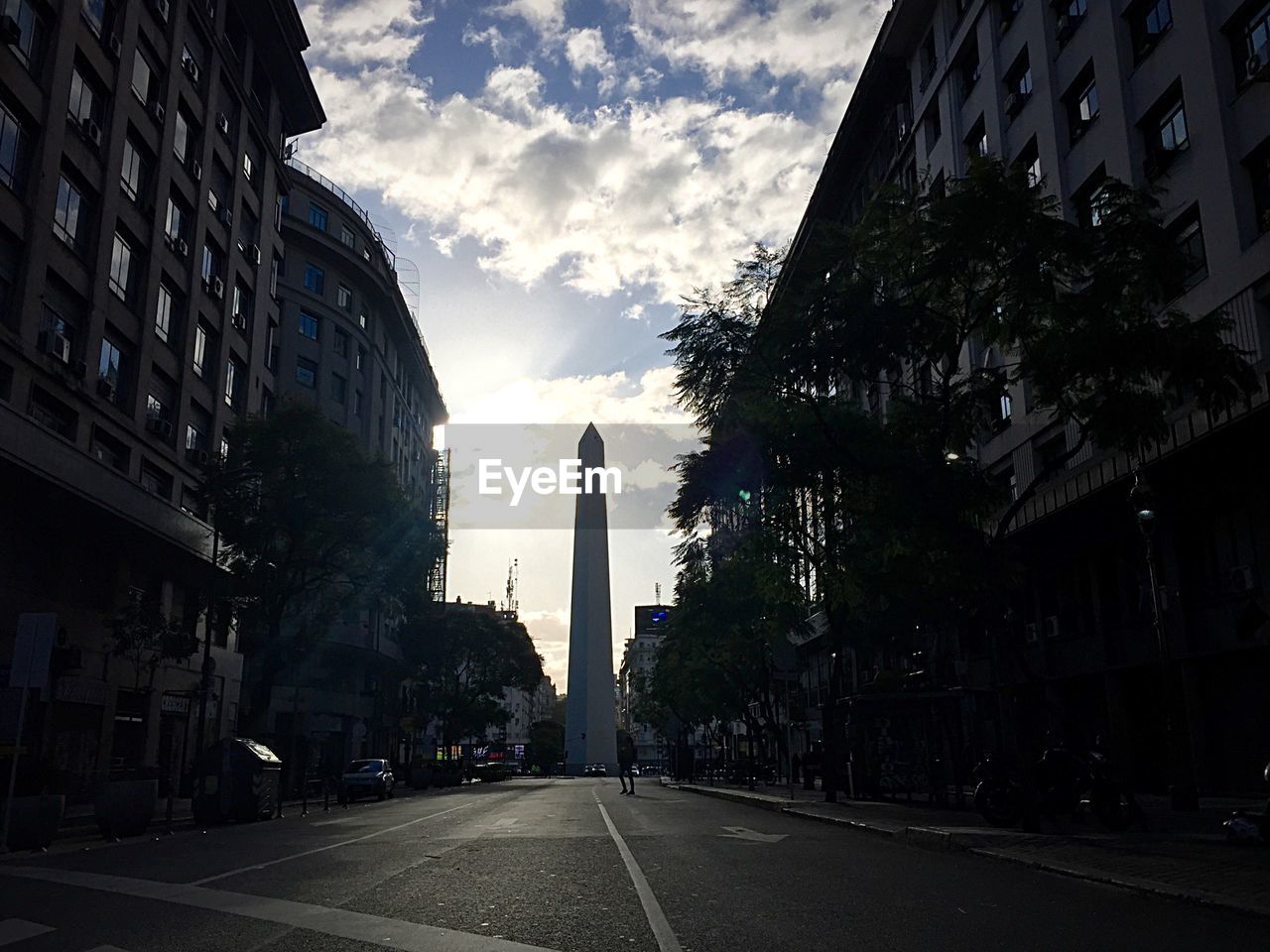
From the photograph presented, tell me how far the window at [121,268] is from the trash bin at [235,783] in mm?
13505

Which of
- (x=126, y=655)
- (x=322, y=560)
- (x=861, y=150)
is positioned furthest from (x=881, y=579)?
(x=861, y=150)

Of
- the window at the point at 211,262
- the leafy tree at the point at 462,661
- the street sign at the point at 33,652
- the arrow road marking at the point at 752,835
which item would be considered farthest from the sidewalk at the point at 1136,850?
the leafy tree at the point at 462,661

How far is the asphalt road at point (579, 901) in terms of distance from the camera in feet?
21.4

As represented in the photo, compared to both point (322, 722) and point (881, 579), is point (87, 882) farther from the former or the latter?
point (322, 722)

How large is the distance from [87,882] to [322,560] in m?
21.1

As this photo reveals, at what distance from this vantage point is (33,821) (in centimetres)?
1495

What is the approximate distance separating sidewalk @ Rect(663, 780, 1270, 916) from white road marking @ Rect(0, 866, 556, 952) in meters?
5.05

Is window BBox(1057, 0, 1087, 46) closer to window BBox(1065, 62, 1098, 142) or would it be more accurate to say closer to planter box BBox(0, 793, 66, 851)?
window BBox(1065, 62, 1098, 142)

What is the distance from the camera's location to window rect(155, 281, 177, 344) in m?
32.7

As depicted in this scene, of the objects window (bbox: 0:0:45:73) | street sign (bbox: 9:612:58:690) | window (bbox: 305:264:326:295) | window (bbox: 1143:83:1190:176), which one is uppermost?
window (bbox: 305:264:326:295)

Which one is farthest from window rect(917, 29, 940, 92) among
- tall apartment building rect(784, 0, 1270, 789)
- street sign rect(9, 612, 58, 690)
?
street sign rect(9, 612, 58, 690)

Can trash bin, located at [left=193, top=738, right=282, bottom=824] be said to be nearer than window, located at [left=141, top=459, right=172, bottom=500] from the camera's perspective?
Yes

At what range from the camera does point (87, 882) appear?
1017cm

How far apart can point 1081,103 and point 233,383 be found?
95.7 feet
